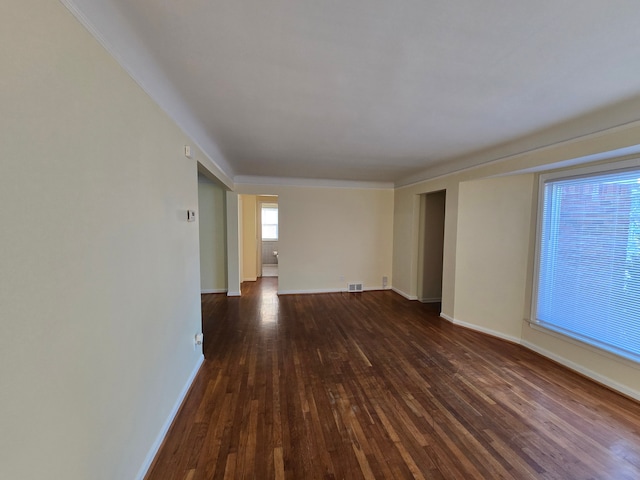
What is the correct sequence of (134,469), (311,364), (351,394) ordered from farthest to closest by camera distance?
(311,364)
(351,394)
(134,469)

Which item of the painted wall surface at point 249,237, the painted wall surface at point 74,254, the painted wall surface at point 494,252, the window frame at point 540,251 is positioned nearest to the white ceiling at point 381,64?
the painted wall surface at point 74,254

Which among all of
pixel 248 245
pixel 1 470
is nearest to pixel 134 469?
pixel 1 470

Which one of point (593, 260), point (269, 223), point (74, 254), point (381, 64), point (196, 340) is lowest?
point (196, 340)

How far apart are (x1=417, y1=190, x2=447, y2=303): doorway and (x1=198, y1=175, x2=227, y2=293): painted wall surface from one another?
13.0ft

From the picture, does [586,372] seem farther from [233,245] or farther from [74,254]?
[233,245]

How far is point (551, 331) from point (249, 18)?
3939 millimetres

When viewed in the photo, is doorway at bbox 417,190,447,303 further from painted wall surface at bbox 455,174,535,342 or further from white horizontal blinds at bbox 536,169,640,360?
white horizontal blinds at bbox 536,169,640,360

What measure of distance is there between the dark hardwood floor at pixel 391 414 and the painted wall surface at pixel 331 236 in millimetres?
2150

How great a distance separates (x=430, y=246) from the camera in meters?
5.09

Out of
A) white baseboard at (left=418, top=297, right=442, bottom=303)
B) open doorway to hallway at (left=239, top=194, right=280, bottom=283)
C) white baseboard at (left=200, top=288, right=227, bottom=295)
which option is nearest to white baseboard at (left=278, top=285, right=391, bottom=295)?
white baseboard at (left=418, top=297, right=442, bottom=303)

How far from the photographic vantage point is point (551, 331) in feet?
9.49

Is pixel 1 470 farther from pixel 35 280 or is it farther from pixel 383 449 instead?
pixel 383 449

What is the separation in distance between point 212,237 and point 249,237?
1.17 m

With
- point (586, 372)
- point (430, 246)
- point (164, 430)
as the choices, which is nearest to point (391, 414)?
point (164, 430)
